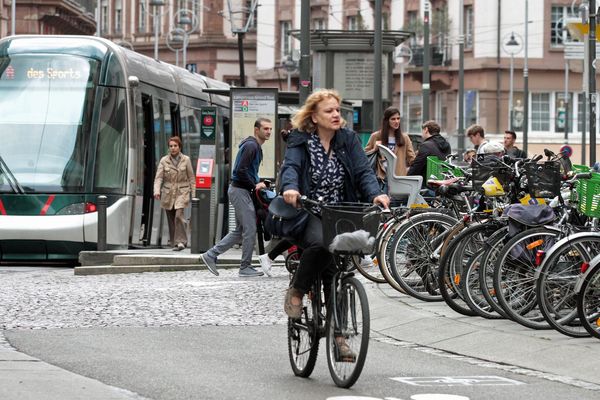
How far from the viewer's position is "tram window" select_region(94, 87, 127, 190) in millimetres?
22516

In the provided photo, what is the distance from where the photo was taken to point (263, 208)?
18781mm

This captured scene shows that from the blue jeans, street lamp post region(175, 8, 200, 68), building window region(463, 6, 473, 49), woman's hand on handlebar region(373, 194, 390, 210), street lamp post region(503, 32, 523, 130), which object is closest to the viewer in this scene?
woman's hand on handlebar region(373, 194, 390, 210)

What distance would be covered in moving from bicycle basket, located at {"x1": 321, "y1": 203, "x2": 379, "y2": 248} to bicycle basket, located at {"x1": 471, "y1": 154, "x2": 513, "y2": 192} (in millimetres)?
3479

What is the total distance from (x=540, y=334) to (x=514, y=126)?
58.5 m

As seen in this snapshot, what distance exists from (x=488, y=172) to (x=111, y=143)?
35.1 ft

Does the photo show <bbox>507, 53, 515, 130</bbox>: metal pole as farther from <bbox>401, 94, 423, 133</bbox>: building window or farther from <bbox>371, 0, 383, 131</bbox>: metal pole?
<bbox>371, 0, 383, 131</bbox>: metal pole

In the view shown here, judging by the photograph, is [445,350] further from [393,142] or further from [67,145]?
[67,145]

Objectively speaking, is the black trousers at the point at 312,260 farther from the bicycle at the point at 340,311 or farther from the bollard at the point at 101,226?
the bollard at the point at 101,226

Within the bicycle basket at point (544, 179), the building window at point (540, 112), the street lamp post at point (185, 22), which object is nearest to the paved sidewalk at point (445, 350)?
the bicycle basket at point (544, 179)

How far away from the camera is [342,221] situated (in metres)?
9.39

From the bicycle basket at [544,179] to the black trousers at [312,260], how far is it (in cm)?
284

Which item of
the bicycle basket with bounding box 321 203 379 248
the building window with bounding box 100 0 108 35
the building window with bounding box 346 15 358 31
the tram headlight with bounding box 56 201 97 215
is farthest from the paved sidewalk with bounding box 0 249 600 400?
the building window with bounding box 100 0 108 35

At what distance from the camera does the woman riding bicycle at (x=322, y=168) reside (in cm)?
973

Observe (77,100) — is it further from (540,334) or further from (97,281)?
(540,334)
